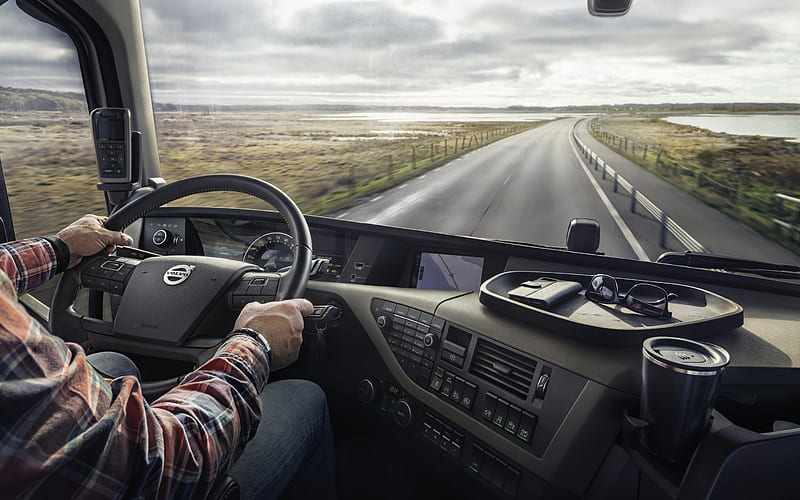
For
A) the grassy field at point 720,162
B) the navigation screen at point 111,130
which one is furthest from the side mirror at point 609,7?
the navigation screen at point 111,130

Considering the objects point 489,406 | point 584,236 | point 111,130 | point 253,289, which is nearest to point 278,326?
point 253,289

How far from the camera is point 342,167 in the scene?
325 cm

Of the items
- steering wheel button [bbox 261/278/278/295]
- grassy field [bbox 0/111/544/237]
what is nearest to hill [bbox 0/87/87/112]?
grassy field [bbox 0/111/544/237]

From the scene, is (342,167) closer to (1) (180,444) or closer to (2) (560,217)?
(2) (560,217)

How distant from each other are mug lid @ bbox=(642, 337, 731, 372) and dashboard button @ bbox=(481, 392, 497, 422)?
528 mm

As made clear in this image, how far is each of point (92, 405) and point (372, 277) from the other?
64.4 inches

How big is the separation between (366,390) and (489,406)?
629 mm

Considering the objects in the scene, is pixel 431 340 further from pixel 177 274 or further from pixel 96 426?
pixel 96 426

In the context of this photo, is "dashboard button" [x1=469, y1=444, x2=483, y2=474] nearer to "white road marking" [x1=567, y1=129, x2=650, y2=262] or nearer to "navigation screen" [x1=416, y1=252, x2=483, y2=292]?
"navigation screen" [x1=416, y1=252, x2=483, y2=292]

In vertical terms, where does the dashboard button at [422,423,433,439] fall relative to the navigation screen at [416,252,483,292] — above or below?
below

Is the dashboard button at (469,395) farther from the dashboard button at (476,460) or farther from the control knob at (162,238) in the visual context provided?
the control knob at (162,238)

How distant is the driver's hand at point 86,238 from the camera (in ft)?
5.86

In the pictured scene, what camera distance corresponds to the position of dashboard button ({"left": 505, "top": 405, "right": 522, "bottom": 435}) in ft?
4.61

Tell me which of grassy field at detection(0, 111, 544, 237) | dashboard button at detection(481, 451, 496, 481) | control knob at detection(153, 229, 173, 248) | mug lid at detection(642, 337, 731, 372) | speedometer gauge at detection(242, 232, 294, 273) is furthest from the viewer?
grassy field at detection(0, 111, 544, 237)
